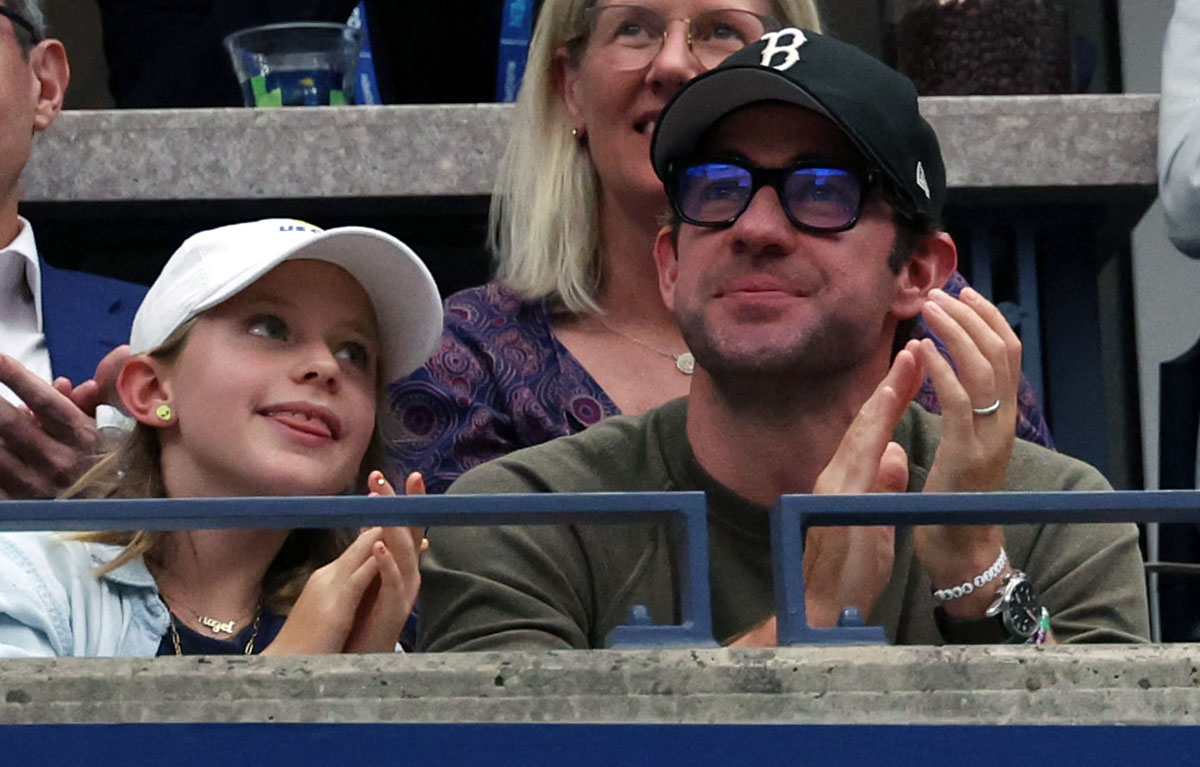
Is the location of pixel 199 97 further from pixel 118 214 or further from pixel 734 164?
pixel 734 164

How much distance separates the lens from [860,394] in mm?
2383

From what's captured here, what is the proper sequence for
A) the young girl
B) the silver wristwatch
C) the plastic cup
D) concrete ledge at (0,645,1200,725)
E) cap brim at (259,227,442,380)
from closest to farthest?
concrete ledge at (0,645,1200,725) → the silver wristwatch → the young girl → cap brim at (259,227,442,380) → the plastic cup

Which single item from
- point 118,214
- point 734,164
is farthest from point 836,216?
point 118,214

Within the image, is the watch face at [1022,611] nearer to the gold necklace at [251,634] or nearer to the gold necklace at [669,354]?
the gold necklace at [251,634]

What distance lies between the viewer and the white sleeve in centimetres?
294

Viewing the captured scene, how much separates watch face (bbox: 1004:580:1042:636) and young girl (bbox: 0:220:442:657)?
0.65 meters

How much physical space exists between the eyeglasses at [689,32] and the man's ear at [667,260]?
496 millimetres

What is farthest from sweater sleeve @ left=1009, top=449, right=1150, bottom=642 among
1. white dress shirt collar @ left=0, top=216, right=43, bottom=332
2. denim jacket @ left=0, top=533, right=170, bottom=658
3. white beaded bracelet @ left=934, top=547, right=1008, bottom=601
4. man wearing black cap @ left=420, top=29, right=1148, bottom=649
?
white dress shirt collar @ left=0, top=216, right=43, bottom=332

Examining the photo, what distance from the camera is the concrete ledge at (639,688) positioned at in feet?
4.90

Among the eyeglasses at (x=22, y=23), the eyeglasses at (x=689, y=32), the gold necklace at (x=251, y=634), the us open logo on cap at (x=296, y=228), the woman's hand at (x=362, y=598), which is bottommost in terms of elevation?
the gold necklace at (x=251, y=634)

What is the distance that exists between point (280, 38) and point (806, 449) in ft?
4.03

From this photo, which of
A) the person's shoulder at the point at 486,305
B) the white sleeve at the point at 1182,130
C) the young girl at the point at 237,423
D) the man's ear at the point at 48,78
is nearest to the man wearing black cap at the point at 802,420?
the young girl at the point at 237,423

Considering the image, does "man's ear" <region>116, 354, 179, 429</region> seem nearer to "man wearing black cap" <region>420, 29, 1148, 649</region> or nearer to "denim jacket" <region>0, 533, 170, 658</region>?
"denim jacket" <region>0, 533, 170, 658</region>

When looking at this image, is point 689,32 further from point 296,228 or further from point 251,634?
point 251,634
